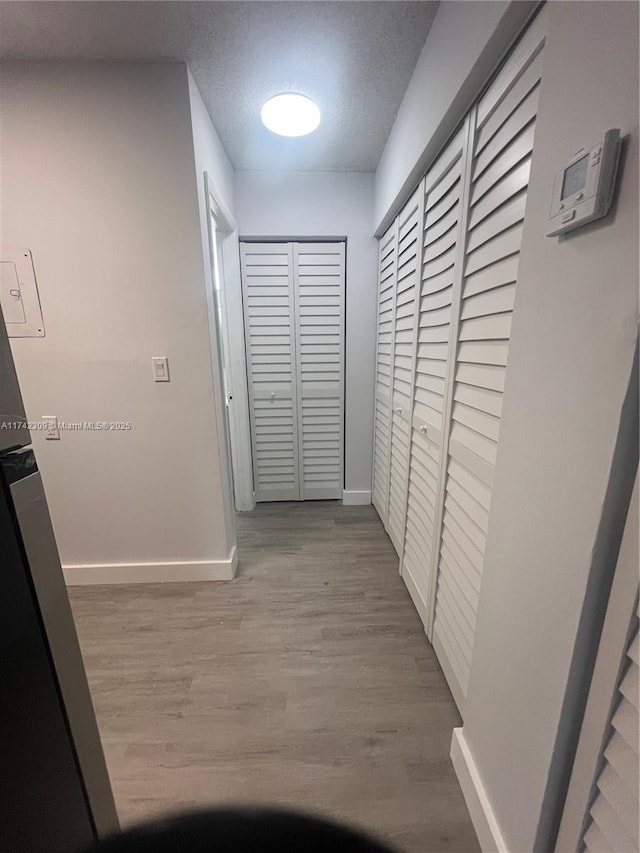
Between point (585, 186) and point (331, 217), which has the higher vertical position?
point (331, 217)

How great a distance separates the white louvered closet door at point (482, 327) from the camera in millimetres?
787

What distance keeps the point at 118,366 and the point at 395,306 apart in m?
1.50

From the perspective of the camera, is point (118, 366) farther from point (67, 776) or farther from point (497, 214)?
point (497, 214)

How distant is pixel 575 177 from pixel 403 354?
4.07 feet

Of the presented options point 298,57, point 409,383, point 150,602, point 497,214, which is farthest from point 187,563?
point 298,57

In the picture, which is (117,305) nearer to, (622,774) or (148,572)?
(148,572)

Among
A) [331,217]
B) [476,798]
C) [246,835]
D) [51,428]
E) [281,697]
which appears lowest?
[281,697]

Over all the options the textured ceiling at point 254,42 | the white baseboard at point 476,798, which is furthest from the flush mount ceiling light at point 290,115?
the white baseboard at point 476,798

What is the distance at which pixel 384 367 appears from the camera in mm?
2221

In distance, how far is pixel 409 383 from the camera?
1668 millimetres

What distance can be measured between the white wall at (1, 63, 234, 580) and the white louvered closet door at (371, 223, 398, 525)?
106 centimetres

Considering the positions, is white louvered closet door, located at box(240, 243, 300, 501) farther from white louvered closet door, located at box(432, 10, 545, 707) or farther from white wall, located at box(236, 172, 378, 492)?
white louvered closet door, located at box(432, 10, 545, 707)

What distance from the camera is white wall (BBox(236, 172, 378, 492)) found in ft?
7.07

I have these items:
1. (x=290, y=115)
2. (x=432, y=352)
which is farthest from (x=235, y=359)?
(x=432, y=352)
